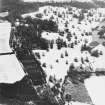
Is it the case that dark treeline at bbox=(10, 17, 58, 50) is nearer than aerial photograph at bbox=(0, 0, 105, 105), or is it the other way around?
aerial photograph at bbox=(0, 0, 105, 105)

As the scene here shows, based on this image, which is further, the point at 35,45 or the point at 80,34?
the point at 80,34

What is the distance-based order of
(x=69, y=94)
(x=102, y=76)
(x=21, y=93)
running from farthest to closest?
(x=102, y=76)
(x=69, y=94)
(x=21, y=93)

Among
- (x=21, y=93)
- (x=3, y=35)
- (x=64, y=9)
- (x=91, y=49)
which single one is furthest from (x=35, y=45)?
(x=64, y=9)

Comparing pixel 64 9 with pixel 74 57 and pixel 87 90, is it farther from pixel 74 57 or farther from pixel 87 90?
pixel 87 90

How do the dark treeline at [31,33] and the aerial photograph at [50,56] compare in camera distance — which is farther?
the dark treeline at [31,33]

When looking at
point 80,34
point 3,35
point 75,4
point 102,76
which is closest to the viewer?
point 102,76

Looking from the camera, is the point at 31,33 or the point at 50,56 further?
the point at 31,33

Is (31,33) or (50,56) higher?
(31,33)

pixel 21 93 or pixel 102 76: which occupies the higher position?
pixel 21 93
